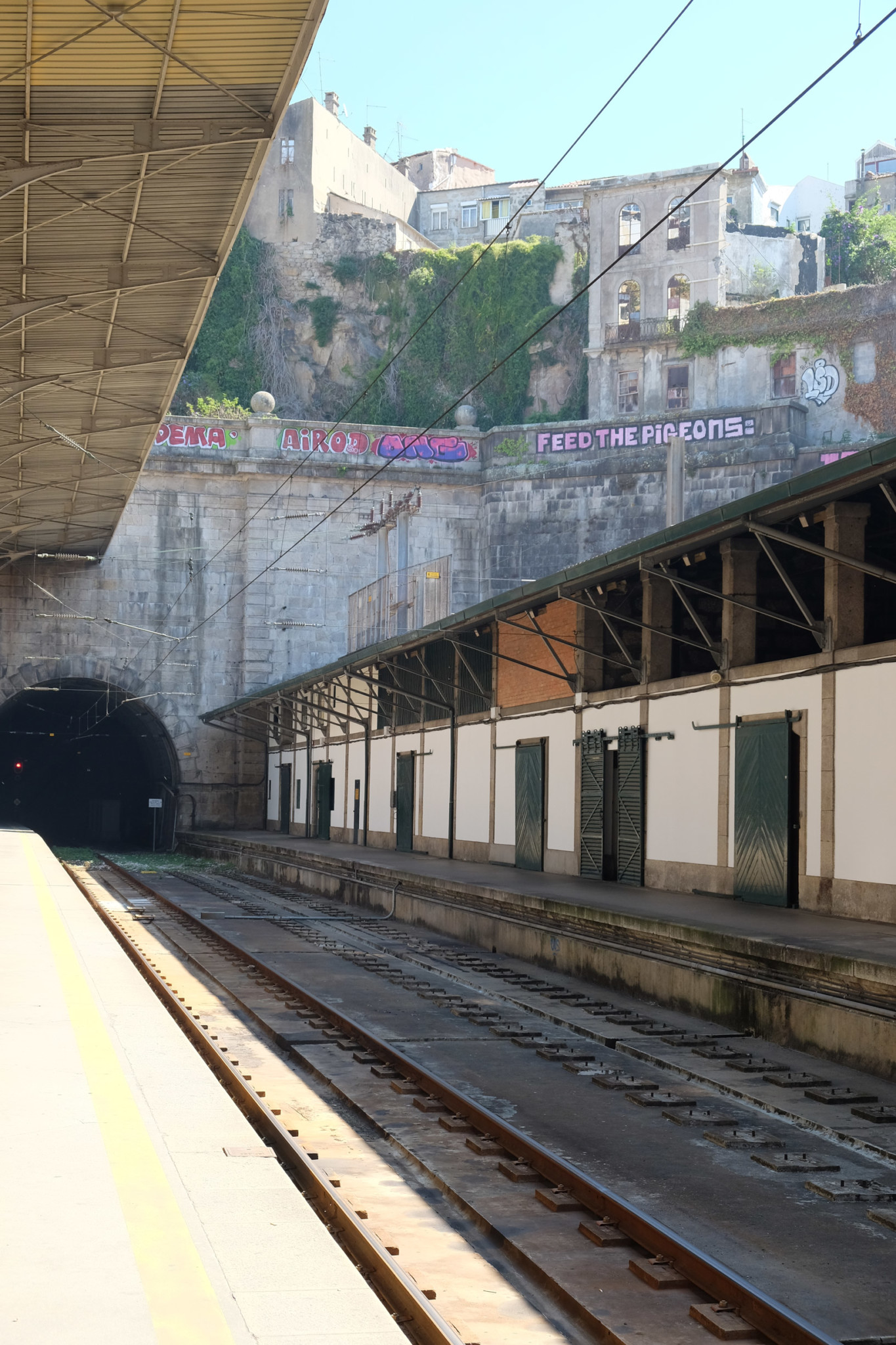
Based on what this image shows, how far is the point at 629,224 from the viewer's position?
5938 centimetres

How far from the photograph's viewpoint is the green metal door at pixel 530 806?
2189cm

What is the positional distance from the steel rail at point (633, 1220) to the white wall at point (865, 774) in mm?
5375

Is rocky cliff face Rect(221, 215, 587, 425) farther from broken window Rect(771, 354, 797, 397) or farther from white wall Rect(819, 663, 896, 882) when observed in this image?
white wall Rect(819, 663, 896, 882)

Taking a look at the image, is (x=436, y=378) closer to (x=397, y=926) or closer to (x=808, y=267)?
(x=808, y=267)

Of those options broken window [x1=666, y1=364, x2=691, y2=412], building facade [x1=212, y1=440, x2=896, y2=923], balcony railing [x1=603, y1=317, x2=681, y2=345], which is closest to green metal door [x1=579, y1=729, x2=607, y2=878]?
building facade [x1=212, y1=440, x2=896, y2=923]

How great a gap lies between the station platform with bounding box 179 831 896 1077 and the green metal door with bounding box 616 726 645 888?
1.58 feet

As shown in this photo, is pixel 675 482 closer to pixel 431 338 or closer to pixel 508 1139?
pixel 431 338

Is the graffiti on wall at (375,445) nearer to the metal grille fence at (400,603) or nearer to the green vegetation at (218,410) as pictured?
the green vegetation at (218,410)

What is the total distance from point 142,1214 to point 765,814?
37.6 feet

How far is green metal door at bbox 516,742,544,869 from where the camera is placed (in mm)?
21891

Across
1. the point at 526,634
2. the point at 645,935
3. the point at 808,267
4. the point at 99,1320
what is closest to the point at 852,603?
the point at 645,935

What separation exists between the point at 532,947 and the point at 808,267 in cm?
5721

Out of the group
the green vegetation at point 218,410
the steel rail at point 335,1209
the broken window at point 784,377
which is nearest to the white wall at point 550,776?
the steel rail at point 335,1209

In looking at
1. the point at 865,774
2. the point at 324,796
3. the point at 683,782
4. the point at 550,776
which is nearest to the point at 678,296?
the point at 324,796
